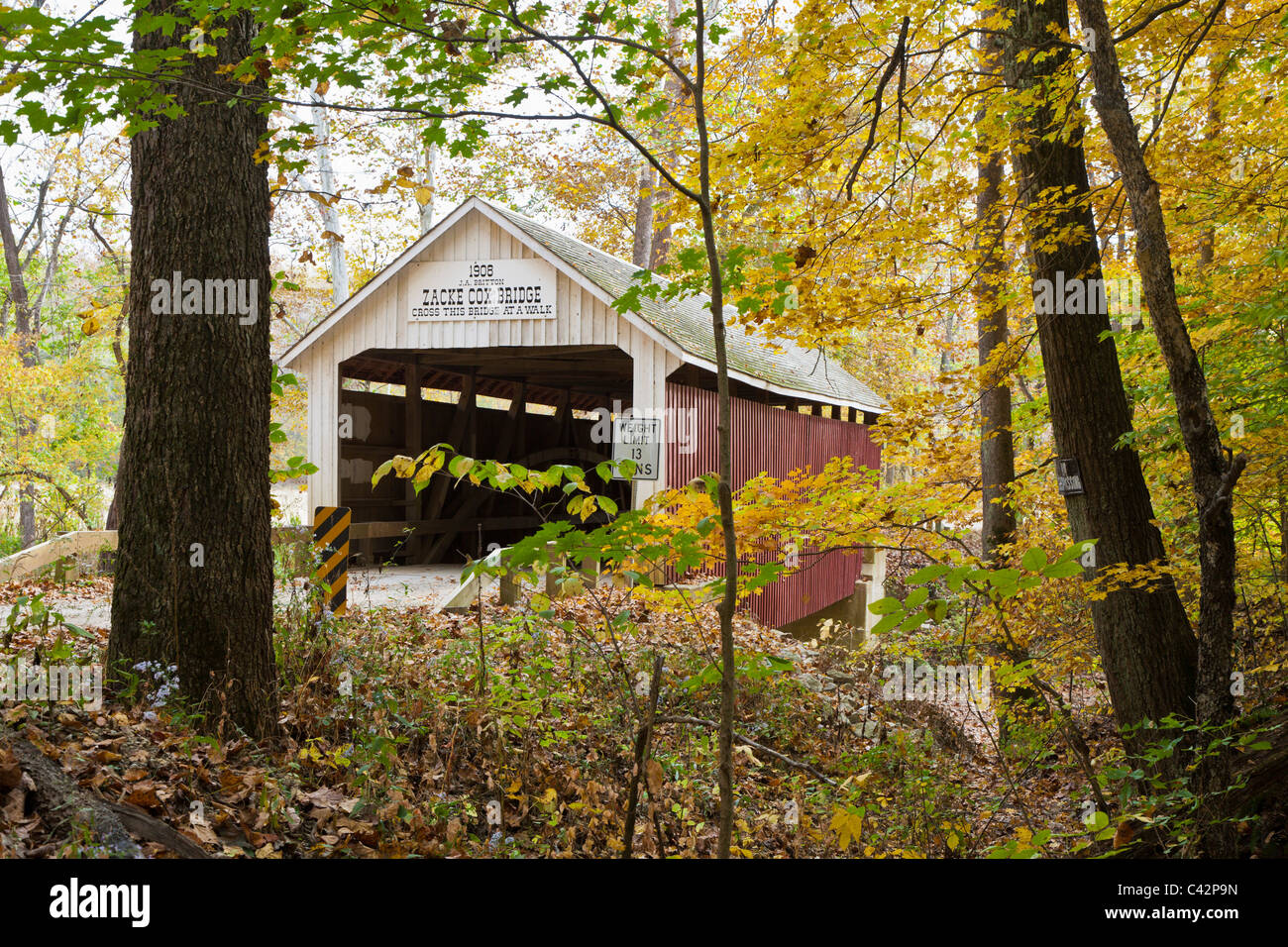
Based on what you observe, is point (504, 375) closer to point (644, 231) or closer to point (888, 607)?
point (644, 231)

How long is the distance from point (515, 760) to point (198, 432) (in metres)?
2.37

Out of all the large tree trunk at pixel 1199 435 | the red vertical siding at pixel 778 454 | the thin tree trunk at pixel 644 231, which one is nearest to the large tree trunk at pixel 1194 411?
the large tree trunk at pixel 1199 435

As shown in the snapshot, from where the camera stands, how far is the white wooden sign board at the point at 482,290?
1170 centimetres

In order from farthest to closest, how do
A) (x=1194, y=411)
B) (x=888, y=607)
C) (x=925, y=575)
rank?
(x=1194, y=411) < (x=888, y=607) < (x=925, y=575)

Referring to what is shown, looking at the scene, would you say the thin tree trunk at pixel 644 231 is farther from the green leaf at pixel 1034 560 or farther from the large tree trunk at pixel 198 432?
the green leaf at pixel 1034 560

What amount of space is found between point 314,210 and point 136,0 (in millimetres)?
21657

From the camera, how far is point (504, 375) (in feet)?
54.3

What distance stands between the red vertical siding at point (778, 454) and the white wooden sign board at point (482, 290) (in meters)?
2.17

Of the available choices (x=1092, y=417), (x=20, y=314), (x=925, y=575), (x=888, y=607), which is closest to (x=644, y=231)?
(x=20, y=314)

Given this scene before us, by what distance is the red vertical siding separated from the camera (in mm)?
11609

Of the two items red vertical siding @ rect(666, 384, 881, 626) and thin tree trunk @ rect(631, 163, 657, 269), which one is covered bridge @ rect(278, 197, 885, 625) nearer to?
red vertical siding @ rect(666, 384, 881, 626)

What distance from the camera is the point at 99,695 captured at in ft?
14.2
